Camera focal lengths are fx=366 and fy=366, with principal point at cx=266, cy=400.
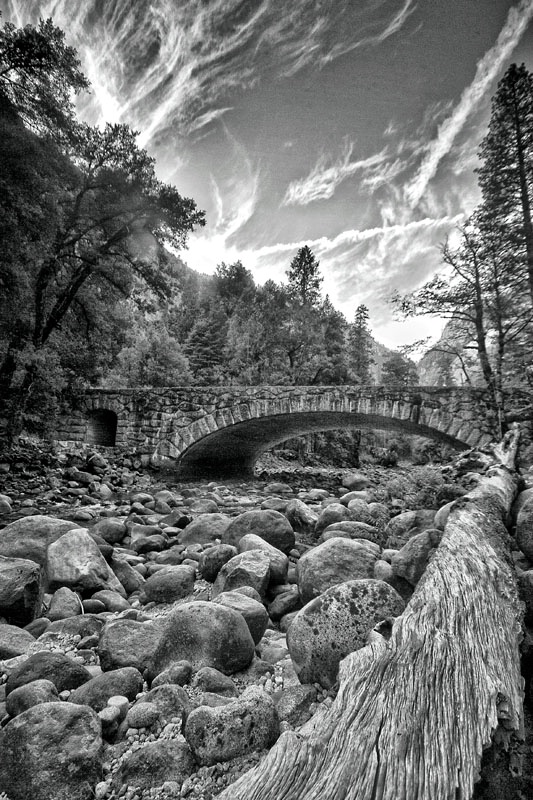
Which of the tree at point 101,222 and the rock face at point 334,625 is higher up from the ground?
the tree at point 101,222

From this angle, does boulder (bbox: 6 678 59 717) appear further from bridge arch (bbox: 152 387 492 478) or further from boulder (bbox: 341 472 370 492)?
boulder (bbox: 341 472 370 492)

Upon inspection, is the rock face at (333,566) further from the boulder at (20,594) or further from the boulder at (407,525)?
the boulder at (20,594)

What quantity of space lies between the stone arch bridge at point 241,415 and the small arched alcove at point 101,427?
0.13 feet

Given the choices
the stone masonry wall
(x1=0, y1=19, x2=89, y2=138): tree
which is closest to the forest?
(x1=0, y1=19, x2=89, y2=138): tree

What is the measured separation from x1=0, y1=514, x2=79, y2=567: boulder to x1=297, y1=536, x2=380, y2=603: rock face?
2560mm

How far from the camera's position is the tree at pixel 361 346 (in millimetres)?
→ 32281

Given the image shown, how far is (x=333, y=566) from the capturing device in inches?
119

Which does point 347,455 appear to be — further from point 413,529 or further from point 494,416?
point 413,529

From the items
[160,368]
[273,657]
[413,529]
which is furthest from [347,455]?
[273,657]

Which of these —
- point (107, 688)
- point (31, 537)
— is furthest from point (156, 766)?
point (31, 537)

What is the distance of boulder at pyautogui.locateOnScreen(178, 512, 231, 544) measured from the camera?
5.18 metres

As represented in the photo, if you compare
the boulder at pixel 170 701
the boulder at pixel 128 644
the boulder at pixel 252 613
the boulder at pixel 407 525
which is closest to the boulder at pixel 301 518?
the boulder at pixel 407 525

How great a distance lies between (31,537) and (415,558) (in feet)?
12.6

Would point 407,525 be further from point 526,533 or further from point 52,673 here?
point 52,673
